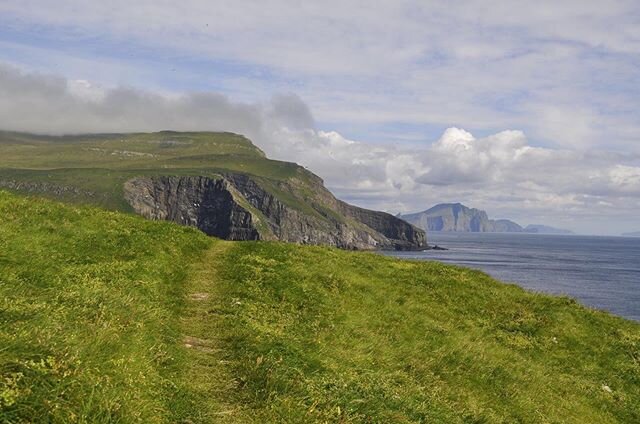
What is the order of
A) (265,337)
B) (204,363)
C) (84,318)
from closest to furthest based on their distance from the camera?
(84,318) < (204,363) < (265,337)

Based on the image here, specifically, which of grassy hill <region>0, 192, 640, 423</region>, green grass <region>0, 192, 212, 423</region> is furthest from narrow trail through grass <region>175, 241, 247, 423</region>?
green grass <region>0, 192, 212, 423</region>

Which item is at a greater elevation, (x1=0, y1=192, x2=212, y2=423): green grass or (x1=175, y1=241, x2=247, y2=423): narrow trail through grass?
(x1=0, y1=192, x2=212, y2=423): green grass

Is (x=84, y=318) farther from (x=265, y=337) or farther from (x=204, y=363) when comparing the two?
(x=265, y=337)

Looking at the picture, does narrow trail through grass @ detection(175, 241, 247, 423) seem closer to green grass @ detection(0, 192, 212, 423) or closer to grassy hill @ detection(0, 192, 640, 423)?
grassy hill @ detection(0, 192, 640, 423)

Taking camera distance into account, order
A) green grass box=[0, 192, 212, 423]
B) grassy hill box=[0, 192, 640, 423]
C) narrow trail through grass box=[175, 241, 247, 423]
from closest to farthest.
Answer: green grass box=[0, 192, 212, 423] → grassy hill box=[0, 192, 640, 423] → narrow trail through grass box=[175, 241, 247, 423]

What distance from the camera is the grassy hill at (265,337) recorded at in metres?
9.36

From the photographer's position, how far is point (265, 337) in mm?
14688

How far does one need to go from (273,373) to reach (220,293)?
889 centimetres

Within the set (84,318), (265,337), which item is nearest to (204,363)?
(265,337)

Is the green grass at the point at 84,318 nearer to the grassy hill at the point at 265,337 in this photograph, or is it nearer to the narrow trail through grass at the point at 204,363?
the grassy hill at the point at 265,337

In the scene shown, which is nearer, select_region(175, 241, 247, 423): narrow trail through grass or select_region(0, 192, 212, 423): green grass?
select_region(0, 192, 212, 423): green grass

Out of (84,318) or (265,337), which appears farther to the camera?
(265,337)

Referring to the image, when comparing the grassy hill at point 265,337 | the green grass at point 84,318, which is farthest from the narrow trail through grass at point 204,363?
the green grass at point 84,318

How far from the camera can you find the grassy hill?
9.36 m
